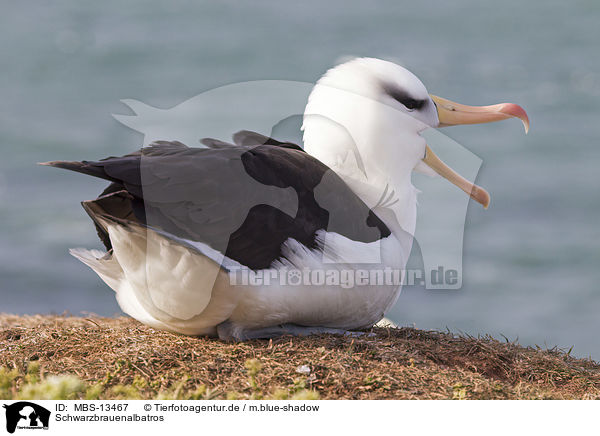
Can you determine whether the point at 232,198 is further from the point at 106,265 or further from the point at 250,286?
the point at 106,265

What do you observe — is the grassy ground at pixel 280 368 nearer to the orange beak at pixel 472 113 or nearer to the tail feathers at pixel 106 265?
the tail feathers at pixel 106 265

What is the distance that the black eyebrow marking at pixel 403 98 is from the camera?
4988 millimetres

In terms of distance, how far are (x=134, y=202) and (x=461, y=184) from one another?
8.12ft

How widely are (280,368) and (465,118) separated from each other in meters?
2.50

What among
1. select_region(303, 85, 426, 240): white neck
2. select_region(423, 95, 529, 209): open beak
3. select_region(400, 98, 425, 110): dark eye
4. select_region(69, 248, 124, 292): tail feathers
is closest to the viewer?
select_region(69, 248, 124, 292): tail feathers

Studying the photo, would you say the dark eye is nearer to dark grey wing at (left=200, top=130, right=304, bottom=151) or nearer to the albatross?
the albatross

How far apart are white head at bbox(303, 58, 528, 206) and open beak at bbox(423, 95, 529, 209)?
193mm

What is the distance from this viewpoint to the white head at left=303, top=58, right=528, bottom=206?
4918 millimetres

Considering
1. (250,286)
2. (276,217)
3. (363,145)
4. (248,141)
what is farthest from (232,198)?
(363,145)

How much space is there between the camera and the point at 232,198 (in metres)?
4.12

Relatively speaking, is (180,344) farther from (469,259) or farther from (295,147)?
(469,259)

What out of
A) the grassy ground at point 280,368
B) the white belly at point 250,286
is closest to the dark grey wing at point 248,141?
the white belly at point 250,286
